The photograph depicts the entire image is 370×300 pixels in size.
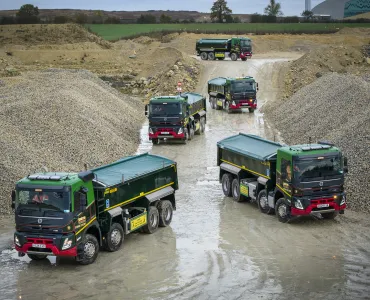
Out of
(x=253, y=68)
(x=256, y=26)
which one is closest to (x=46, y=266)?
(x=253, y=68)

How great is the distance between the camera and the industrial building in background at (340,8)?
143 meters

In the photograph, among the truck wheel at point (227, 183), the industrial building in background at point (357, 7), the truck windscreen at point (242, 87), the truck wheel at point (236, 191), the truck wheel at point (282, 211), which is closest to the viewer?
the truck wheel at point (282, 211)

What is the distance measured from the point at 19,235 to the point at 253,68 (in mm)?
53769

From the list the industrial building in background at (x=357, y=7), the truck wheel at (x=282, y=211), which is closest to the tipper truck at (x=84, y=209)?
the truck wheel at (x=282, y=211)

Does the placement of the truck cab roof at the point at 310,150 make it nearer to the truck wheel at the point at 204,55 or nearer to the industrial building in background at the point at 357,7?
the truck wheel at the point at 204,55

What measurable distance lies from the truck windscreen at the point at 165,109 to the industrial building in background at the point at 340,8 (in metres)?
108

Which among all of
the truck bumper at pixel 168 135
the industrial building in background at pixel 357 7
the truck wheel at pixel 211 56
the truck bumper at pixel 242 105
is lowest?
the truck bumper at pixel 168 135

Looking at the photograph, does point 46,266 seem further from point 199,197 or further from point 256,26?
point 256,26

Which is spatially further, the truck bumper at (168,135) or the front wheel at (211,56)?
the front wheel at (211,56)

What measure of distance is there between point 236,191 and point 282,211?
148 inches

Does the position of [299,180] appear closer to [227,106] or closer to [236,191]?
[236,191]

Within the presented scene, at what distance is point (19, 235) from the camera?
64.1 ft

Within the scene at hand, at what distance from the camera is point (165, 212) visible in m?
24.3

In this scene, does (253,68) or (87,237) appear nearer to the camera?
(87,237)
